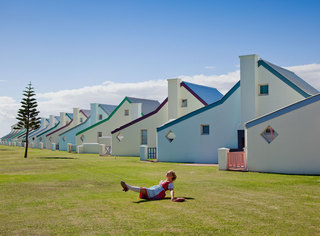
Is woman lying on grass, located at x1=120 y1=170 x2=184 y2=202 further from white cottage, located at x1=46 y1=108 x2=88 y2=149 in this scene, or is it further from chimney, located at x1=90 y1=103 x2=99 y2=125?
white cottage, located at x1=46 y1=108 x2=88 y2=149

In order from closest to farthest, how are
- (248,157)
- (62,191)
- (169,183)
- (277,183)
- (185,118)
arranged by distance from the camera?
(169,183) → (62,191) → (277,183) → (248,157) → (185,118)

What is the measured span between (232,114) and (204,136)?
261cm

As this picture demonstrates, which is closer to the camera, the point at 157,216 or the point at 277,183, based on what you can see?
the point at 157,216

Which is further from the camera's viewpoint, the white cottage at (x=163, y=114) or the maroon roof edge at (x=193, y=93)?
the white cottage at (x=163, y=114)

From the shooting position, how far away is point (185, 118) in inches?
1062

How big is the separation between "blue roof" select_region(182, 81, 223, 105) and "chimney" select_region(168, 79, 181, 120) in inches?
49.8

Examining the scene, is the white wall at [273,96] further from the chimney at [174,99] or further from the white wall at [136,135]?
the white wall at [136,135]

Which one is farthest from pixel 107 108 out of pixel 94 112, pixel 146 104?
pixel 146 104

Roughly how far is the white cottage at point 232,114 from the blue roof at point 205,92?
635cm

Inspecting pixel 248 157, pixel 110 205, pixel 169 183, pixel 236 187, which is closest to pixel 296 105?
pixel 248 157

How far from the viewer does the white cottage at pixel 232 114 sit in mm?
23469

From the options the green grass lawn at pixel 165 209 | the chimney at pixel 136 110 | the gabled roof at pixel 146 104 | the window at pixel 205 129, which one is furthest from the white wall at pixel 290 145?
the gabled roof at pixel 146 104

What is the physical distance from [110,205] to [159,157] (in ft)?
60.8

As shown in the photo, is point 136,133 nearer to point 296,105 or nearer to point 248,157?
point 248,157
